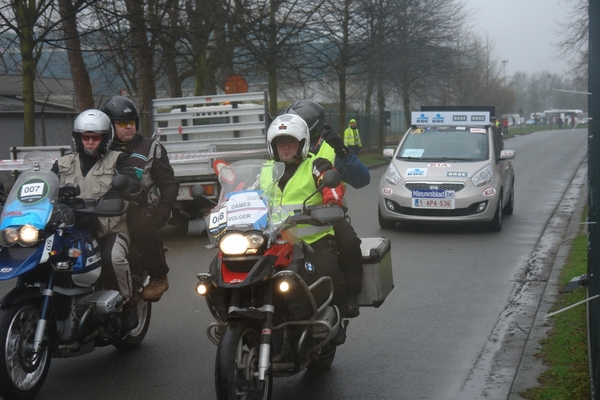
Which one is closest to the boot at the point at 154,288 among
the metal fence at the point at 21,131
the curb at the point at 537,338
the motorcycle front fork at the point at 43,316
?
the motorcycle front fork at the point at 43,316

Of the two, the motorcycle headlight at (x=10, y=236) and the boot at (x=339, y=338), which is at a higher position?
the motorcycle headlight at (x=10, y=236)

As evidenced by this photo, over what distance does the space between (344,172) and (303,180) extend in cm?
64

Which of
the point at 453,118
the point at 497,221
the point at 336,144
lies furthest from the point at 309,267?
the point at 453,118

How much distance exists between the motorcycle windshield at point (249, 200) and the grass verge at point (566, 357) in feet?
6.71

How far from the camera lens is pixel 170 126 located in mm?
15781

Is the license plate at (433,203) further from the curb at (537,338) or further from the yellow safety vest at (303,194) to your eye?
the yellow safety vest at (303,194)

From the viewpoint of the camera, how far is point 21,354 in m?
5.04

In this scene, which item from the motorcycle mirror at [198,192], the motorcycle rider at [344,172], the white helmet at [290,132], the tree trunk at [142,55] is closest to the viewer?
the motorcycle mirror at [198,192]

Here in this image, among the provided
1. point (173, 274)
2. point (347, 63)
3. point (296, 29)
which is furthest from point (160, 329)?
point (347, 63)

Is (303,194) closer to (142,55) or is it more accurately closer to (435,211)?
(435,211)

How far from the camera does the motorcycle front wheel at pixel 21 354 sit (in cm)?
488

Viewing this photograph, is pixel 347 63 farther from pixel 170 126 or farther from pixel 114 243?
pixel 114 243

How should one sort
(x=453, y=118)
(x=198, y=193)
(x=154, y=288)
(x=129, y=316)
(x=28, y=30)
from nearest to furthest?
(x=198, y=193) < (x=129, y=316) < (x=154, y=288) < (x=453, y=118) < (x=28, y=30)

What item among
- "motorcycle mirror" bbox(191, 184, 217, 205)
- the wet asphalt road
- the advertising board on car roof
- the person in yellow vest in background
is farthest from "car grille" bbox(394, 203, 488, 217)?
the person in yellow vest in background
